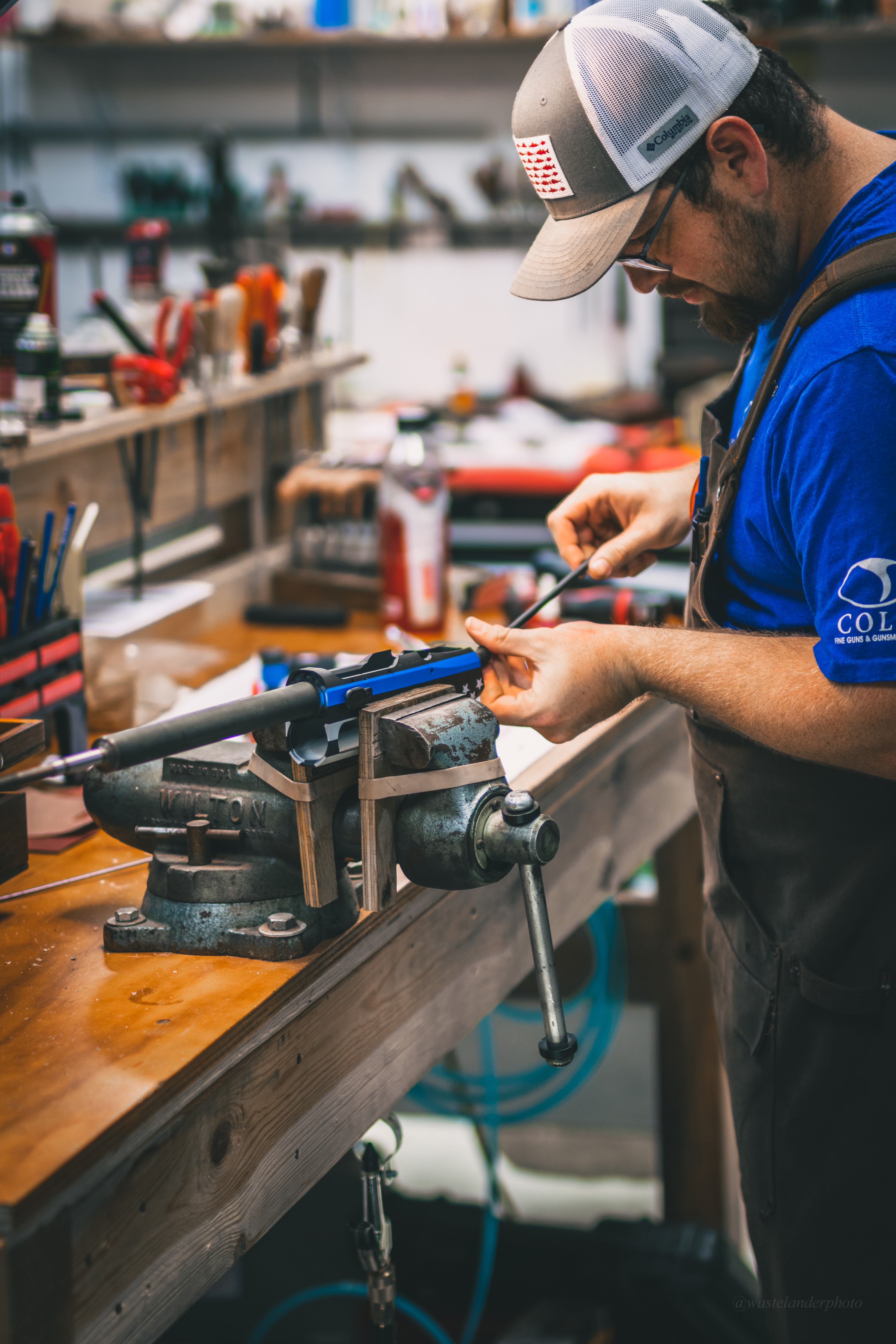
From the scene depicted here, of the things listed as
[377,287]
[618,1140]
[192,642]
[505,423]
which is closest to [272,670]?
[192,642]

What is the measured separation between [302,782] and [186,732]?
119mm

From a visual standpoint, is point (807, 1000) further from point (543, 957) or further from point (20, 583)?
point (20, 583)

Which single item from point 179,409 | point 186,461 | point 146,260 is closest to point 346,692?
point 179,409

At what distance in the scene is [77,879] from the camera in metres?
1.10

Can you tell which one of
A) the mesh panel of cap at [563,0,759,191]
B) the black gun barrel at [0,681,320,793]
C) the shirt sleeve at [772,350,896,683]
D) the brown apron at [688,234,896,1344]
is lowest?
the brown apron at [688,234,896,1344]

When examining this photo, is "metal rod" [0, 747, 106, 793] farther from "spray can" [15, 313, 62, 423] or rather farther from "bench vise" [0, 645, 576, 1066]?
"spray can" [15, 313, 62, 423]

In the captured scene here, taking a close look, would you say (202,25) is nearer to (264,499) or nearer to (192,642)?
(264,499)

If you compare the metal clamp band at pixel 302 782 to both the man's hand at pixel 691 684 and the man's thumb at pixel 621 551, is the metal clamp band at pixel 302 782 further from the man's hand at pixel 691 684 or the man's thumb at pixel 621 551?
the man's thumb at pixel 621 551

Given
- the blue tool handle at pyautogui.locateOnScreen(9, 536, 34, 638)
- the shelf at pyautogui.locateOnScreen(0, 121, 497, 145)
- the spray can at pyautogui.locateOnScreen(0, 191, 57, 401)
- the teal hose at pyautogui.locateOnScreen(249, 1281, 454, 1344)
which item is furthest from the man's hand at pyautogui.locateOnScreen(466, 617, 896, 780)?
the shelf at pyautogui.locateOnScreen(0, 121, 497, 145)

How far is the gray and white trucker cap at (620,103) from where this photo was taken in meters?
1.02

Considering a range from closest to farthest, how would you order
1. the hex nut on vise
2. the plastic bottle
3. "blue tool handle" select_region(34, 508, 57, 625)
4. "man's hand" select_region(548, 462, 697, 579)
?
the hex nut on vise
"blue tool handle" select_region(34, 508, 57, 625)
"man's hand" select_region(548, 462, 697, 579)
the plastic bottle

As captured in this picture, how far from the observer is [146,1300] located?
0.81 m

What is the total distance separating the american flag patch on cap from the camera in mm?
1068

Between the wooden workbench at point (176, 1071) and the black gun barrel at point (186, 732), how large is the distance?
0.19 meters
